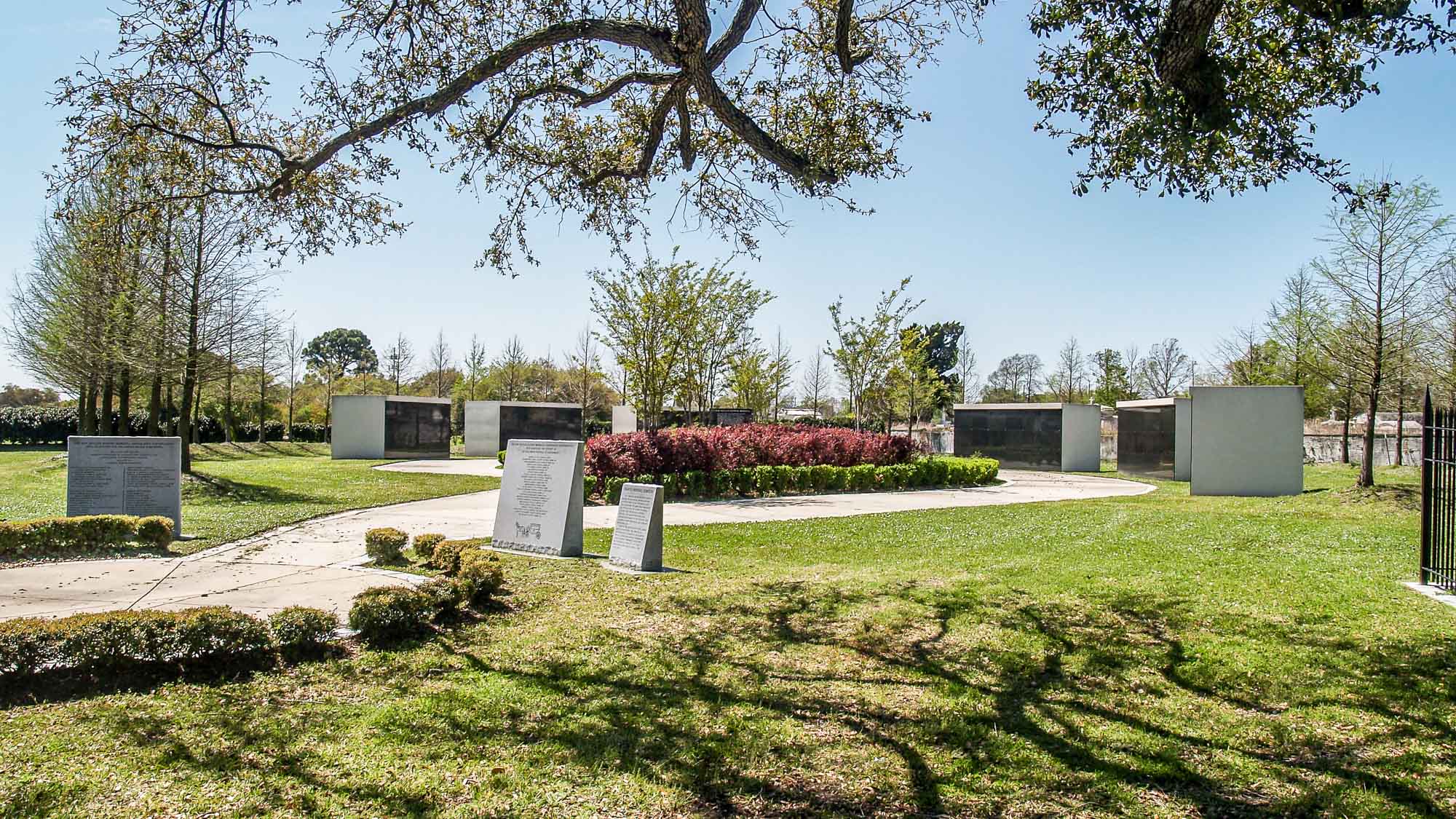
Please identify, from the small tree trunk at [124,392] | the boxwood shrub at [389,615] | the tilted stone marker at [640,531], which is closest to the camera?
the boxwood shrub at [389,615]

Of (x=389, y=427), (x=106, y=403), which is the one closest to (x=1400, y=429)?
(x=389, y=427)

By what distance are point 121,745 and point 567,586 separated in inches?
149

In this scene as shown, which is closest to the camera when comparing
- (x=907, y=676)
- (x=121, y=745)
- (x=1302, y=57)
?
(x=121, y=745)

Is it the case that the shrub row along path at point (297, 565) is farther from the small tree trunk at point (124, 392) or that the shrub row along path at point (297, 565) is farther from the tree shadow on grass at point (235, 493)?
the small tree trunk at point (124, 392)

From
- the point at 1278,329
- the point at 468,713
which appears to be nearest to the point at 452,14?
the point at 468,713

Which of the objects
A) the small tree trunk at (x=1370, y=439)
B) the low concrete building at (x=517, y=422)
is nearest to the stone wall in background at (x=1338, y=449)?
the small tree trunk at (x=1370, y=439)

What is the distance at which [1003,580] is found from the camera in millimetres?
7188

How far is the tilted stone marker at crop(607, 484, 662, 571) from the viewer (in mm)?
7848

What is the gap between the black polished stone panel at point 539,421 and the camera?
2947 cm

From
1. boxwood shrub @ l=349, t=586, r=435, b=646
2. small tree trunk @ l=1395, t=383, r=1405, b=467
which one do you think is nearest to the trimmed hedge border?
boxwood shrub @ l=349, t=586, r=435, b=646

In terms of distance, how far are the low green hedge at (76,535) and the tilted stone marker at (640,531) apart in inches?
190

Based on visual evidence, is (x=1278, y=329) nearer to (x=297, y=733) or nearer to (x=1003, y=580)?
(x=1003, y=580)

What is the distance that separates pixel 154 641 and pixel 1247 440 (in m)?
17.6

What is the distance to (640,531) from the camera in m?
7.99
